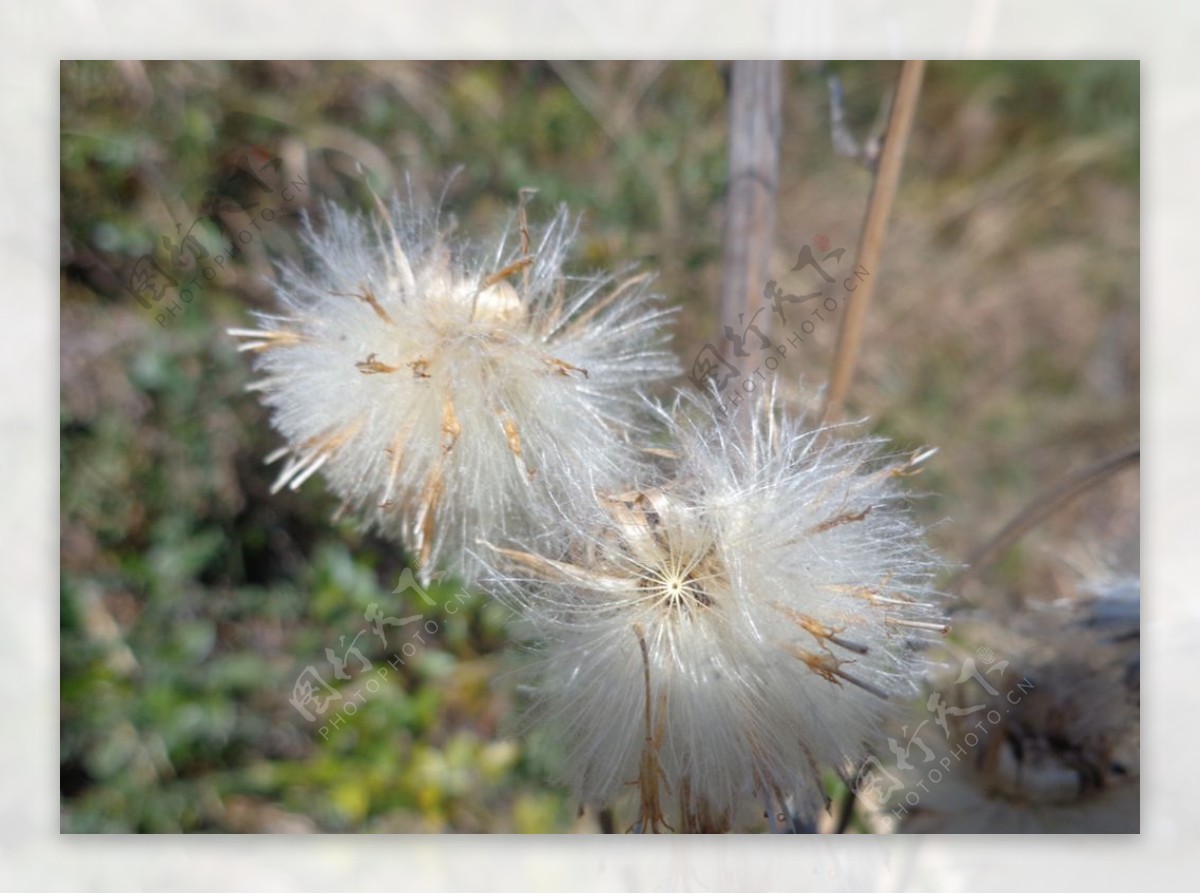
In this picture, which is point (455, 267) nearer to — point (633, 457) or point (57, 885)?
point (633, 457)

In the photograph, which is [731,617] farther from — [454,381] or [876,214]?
[876,214]

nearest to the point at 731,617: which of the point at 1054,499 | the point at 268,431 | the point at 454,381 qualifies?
the point at 454,381

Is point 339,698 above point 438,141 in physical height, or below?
below

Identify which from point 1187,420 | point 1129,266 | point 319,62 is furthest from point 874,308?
point 319,62

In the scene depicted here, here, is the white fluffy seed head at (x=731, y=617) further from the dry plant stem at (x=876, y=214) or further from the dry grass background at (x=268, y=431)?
the dry grass background at (x=268, y=431)

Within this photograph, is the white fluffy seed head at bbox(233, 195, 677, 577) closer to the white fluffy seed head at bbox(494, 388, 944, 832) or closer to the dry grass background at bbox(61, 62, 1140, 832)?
the white fluffy seed head at bbox(494, 388, 944, 832)

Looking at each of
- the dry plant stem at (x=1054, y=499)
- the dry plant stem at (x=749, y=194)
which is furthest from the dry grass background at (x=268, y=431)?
the dry plant stem at (x=749, y=194)
